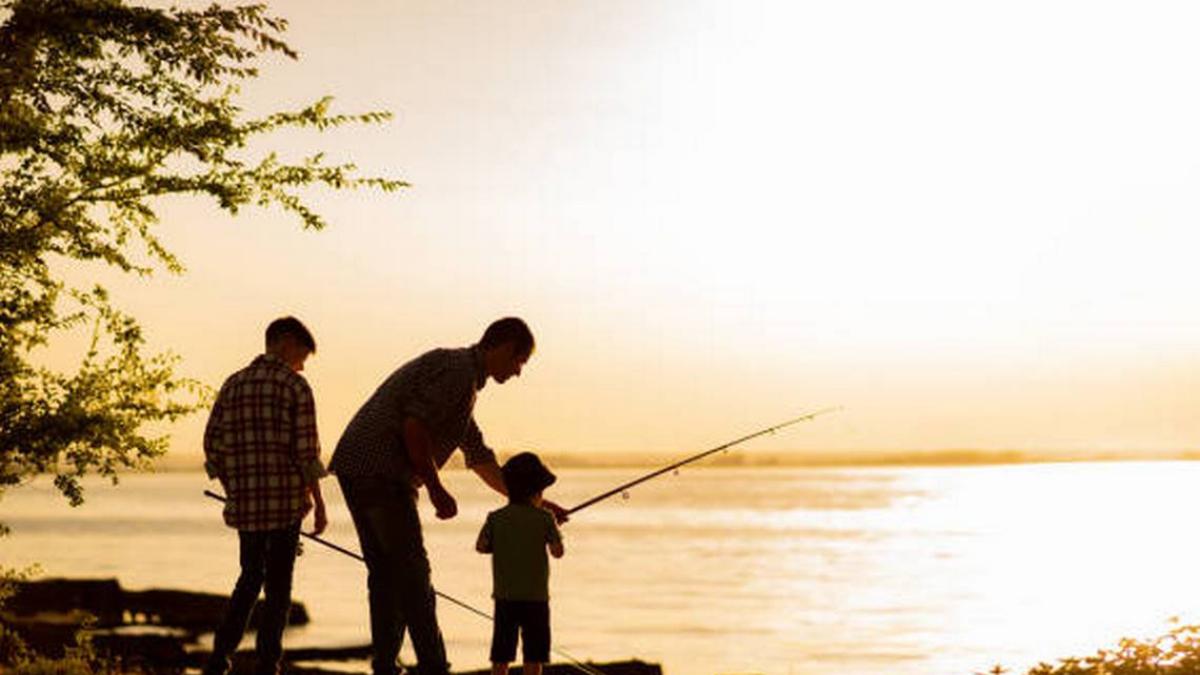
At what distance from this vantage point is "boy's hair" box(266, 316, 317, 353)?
36.4ft

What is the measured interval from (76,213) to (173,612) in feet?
93.3

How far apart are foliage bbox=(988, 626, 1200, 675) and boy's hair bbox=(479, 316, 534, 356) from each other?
4.08 metres

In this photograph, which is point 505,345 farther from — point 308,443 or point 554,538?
point 308,443

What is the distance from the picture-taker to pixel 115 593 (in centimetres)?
4150

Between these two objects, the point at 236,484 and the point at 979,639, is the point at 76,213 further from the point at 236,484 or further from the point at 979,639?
the point at 979,639

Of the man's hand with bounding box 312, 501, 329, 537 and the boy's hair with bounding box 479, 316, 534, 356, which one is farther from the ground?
the boy's hair with bounding box 479, 316, 534, 356

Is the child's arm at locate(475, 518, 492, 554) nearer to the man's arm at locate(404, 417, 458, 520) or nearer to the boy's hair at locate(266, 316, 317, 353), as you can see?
the man's arm at locate(404, 417, 458, 520)

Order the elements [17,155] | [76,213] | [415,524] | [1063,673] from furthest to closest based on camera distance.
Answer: [76,213] → [17,155] → [1063,673] → [415,524]

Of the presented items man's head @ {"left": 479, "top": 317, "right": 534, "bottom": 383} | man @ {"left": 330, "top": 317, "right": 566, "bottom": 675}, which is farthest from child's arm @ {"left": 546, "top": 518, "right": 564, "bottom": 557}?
man's head @ {"left": 479, "top": 317, "right": 534, "bottom": 383}

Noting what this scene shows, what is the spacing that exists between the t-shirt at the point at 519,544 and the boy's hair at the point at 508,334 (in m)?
1.07

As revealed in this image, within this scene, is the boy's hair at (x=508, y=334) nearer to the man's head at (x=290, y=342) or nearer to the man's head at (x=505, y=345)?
the man's head at (x=505, y=345)

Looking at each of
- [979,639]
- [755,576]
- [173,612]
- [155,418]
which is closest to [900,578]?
[755,576]

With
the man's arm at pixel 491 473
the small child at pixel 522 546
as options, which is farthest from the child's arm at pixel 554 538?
the man's arm at pixel 491 473

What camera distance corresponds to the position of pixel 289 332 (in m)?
11.1
